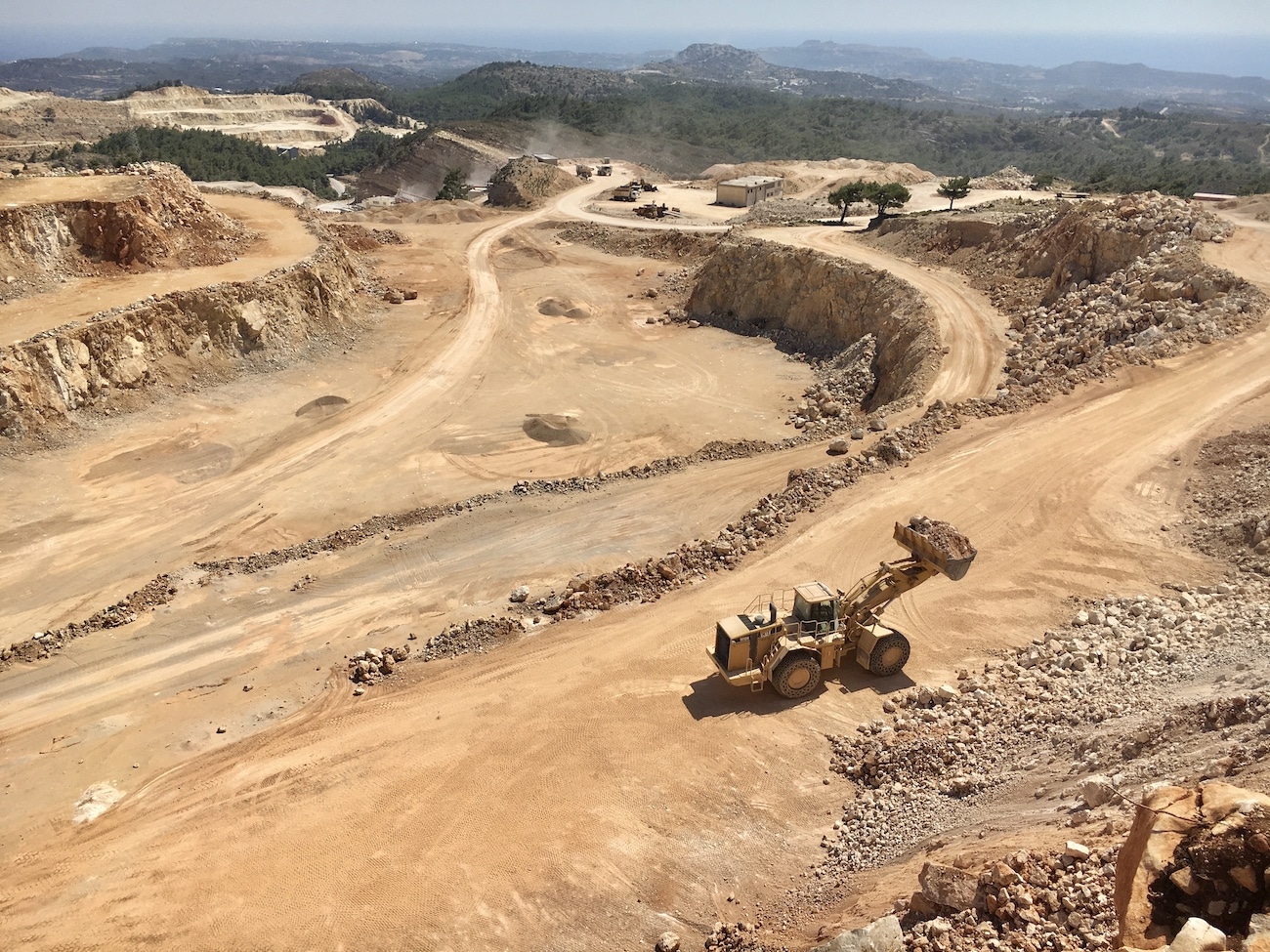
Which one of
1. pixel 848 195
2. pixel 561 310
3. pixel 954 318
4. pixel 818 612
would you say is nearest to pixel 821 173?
pixel 848 195

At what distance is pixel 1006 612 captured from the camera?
14492 mm

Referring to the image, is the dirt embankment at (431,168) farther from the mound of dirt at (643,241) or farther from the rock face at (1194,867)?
the rock face at (1194,867)

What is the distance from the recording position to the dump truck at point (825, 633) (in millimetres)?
12273

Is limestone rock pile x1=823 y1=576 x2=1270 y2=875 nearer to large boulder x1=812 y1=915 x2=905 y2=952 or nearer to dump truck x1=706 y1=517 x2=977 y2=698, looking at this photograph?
dump truck x1=706 y1=517 x2=977 y2=698

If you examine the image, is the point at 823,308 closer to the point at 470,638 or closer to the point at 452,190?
the point at 470,638

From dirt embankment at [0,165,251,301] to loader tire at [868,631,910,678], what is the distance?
30.1 m

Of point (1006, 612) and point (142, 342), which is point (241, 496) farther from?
point (1006, 612)

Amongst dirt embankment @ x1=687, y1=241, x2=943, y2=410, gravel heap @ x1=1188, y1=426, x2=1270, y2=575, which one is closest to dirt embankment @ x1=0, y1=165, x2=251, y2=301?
dirt embankment @ x1=687, y1=241, x2=943, y2=410

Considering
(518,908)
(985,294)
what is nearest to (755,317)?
(985,294)

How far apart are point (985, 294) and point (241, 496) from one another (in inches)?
1066

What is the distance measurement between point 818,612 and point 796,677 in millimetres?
1081

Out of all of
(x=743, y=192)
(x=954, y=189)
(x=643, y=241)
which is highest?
(x=954, y=189)

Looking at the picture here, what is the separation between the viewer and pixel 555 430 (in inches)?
1048

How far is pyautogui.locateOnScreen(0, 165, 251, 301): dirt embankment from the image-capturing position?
28188 mm
